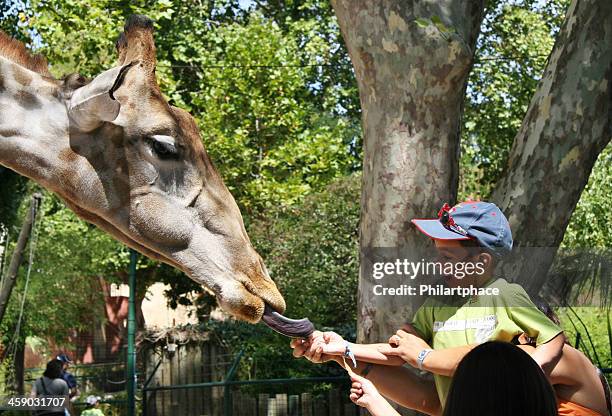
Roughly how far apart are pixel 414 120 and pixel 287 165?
12.0 metres

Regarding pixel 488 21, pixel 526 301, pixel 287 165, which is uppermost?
pixel 488 21

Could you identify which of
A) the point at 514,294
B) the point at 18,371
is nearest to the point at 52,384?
the point at 514,294

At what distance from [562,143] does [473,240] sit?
2.10 meters

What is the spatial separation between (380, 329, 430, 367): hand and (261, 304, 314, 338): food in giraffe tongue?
1.08ft

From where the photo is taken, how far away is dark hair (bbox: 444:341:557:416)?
193 centimetres

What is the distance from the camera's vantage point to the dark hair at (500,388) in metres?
1.93

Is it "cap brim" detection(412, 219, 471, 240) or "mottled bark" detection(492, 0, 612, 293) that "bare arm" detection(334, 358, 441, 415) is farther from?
"mottled bark" detection(492, 0, 612, 293)

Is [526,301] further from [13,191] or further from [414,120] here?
[13,191]

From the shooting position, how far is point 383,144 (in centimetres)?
496

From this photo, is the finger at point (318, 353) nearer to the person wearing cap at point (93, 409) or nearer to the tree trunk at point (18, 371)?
the person wearing cap at point (93, 409)

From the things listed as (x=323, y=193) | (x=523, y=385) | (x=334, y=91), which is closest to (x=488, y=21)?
(x=334, y=91)

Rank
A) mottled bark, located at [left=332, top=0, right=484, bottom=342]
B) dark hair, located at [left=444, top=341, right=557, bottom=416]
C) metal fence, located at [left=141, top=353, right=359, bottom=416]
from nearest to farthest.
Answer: dark hair, located at [left=444, top=341, right=557, bottom=416] < mottled bark, located at [left=332, top=0, right=484, bottom=342] < metal fence, located at [left=141, top=353, right=359, bottom=416]

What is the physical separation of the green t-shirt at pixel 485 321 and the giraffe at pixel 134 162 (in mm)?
599

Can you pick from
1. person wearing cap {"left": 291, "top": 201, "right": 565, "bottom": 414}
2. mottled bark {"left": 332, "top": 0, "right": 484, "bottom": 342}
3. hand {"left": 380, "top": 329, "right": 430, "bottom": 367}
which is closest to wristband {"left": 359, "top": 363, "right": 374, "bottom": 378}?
person wearing cap {"left": 291, "top": 201, "right": 565, "bottom": 414}
